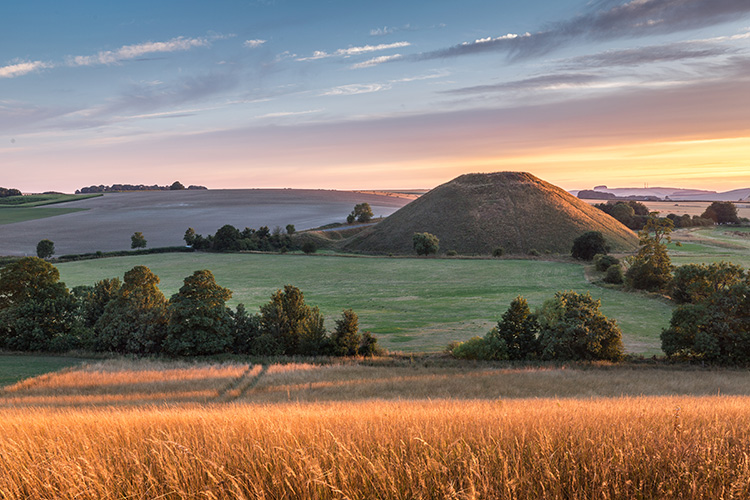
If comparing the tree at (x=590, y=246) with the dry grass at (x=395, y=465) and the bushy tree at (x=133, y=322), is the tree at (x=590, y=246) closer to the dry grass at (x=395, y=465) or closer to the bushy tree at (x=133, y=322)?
the bushy tree at (x=133, y=322)

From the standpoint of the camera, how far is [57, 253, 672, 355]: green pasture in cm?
4381

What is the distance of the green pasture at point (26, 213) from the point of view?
508ft

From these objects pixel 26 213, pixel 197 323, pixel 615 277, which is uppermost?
pixel 26 213

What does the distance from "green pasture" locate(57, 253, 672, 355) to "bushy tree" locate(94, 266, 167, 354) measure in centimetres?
1644

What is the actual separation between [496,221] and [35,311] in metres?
106

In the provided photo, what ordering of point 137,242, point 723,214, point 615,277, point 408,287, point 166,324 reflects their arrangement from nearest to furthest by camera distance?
1. point 166,324
2. point 615,277
3. point 408,287
4. point 137,242
5. point 723,214

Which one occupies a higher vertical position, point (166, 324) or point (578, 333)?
point (166, 324)

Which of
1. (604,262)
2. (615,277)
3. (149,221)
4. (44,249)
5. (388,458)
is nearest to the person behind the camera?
(388,458)

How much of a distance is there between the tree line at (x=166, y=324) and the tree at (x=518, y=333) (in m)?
9.15

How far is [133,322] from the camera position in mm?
35094

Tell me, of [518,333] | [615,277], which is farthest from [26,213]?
[518,333]

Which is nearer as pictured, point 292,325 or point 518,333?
point 518,333

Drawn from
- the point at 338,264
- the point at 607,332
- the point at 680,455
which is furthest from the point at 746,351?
the point at 338,264

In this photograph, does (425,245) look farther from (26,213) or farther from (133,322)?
(26,213)
